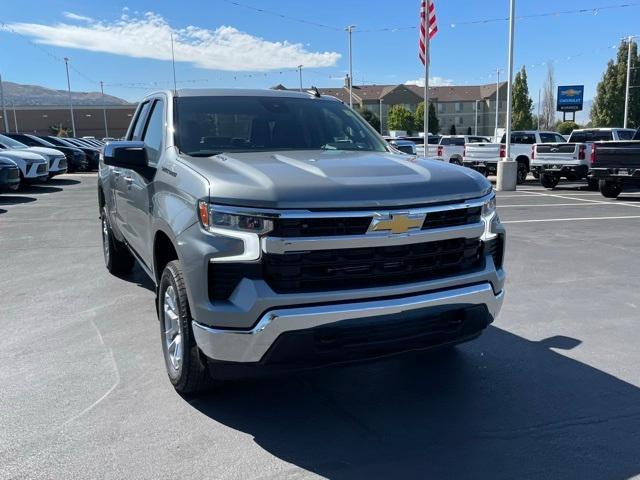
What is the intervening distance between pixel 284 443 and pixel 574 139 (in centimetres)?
2084

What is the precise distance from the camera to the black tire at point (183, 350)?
10.6 feet

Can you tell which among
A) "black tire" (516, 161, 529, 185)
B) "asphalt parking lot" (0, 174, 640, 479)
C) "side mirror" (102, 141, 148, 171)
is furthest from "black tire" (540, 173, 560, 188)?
"side mirror" (102, 141, 148, 171)

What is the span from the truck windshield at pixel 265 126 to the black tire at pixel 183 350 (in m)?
0.91

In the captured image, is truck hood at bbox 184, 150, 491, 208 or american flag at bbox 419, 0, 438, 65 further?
american flag at bbox 419, 0, 438, 65

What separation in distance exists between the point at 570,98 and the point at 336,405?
59.6 m

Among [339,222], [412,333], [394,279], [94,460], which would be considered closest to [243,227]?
[339,222]

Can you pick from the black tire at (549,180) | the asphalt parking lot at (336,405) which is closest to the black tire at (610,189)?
the black tire at (549,180)

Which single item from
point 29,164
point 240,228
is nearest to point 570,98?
point 29,164

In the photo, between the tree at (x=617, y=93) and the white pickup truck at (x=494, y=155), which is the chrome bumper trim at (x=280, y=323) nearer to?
the white pickup truck at (x=494, y=155)

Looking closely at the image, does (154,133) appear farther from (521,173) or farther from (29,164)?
(521,173)

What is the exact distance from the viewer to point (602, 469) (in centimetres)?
283

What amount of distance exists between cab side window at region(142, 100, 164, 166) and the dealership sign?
57.1 m

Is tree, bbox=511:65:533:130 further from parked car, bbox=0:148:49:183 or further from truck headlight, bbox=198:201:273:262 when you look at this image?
truck headlight, bbox=198:201:273:262

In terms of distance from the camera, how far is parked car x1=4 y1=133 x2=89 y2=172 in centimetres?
2372
